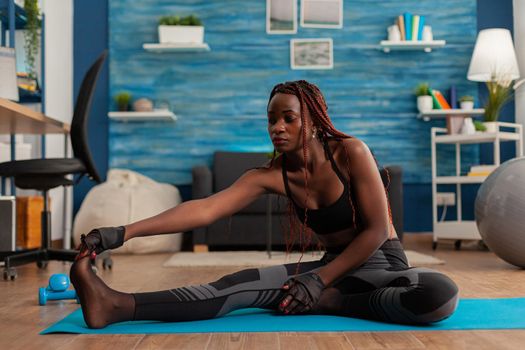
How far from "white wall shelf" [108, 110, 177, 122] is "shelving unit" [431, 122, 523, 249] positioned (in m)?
2.06

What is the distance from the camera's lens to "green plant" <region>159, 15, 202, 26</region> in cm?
559

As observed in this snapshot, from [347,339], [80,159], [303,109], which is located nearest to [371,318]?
[347,339]

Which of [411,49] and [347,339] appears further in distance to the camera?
[411,49]

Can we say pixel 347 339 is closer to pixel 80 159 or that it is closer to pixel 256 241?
pixel 80 159

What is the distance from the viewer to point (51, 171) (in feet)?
11.6

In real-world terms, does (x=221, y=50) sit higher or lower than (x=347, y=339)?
higher

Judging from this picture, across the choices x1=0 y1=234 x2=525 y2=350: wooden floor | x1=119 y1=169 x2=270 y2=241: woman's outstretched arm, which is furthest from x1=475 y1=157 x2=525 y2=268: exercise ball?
x1=119 y1=169 x2=270 y2=241: woman's outstretched arm

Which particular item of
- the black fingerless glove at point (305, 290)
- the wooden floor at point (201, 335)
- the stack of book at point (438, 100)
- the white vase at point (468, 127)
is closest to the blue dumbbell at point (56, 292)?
the wooden floor at point (201, 335)

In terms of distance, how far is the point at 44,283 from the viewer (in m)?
3.12

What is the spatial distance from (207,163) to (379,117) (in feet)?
4.79

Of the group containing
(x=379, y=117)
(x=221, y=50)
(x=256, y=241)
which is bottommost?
(x=256, y=241)

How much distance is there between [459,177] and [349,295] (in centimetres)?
334

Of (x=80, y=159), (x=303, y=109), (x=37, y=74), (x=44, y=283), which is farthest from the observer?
(x=37, y=74)

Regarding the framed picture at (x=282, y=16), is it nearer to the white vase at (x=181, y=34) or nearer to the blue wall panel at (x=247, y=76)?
the blue wall panel at (x=247, y=76)
